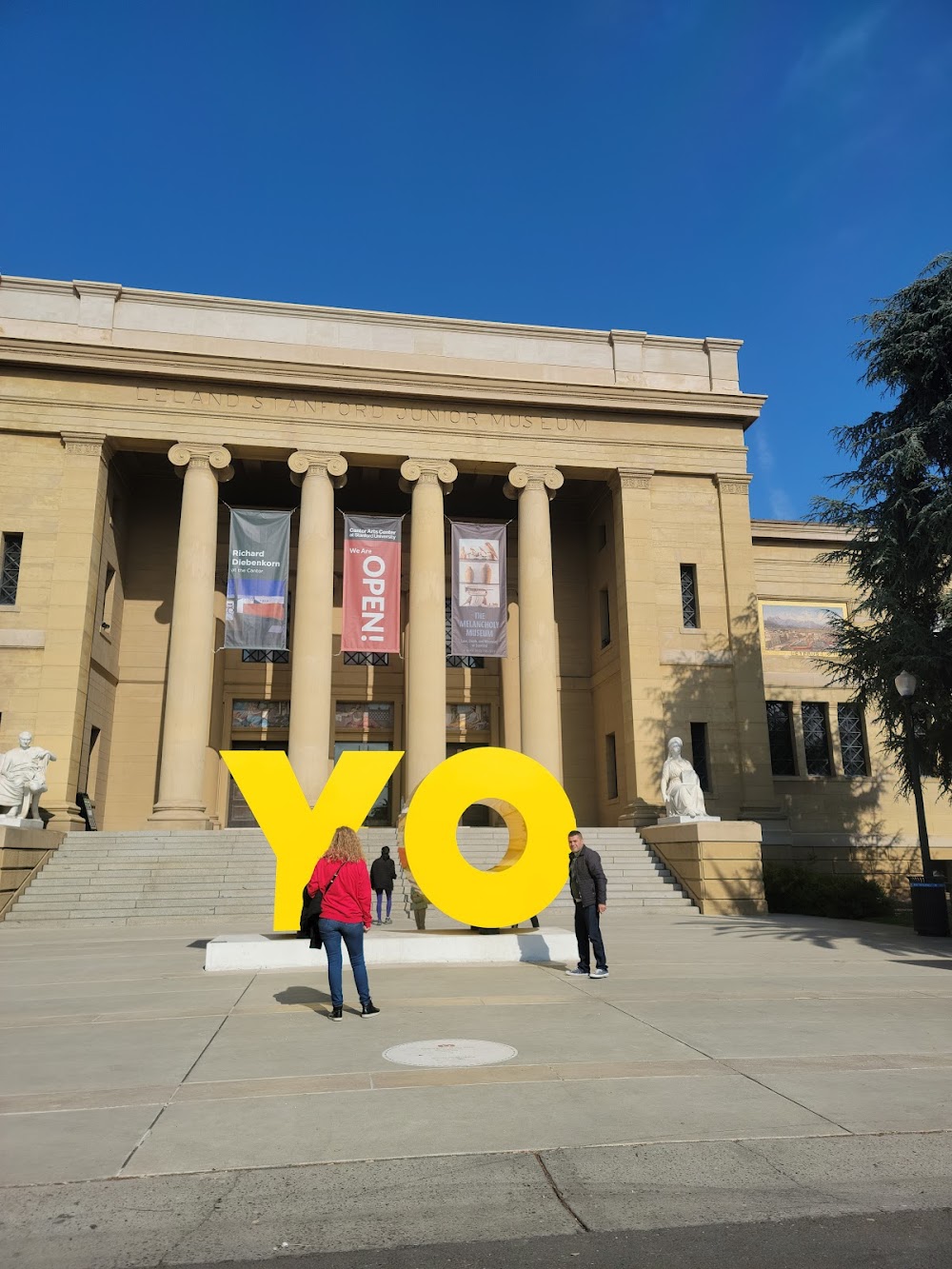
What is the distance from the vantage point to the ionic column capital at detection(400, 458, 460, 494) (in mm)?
29391

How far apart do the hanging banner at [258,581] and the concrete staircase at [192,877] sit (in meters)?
5.78

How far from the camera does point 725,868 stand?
21.2 meters

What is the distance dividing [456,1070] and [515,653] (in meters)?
27.4

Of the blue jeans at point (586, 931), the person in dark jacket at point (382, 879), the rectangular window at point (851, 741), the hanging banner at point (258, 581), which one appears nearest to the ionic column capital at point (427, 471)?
the hanging banner at point (258, 581)

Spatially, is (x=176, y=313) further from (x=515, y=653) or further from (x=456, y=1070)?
(x=456, y=1070)

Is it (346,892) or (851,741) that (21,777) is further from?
(851,741)

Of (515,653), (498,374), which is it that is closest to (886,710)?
(515,653)

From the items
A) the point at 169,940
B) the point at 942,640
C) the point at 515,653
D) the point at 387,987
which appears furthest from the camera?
the point at 515,653

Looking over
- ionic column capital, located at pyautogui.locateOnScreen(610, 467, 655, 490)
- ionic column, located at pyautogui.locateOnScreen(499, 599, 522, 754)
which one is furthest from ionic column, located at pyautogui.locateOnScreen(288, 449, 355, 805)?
ionic column capital, located at pyautogui.locateOnScreen(610, 467, 655, 490)

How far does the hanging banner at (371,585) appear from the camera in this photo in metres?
26.9

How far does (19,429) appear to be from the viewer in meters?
27.6

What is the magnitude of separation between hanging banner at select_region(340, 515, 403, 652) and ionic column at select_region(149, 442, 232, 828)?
14.1ft

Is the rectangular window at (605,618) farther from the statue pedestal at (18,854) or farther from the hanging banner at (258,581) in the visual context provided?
the statue pedestal at (18,854)

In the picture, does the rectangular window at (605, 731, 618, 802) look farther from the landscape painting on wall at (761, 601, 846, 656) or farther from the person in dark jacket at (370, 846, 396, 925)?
the person in dark jacket at (370, 846, 396, 925)
